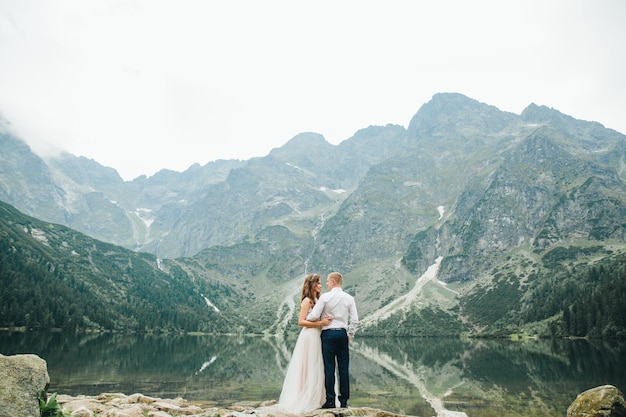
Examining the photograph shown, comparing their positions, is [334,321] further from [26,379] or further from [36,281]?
[36,281]

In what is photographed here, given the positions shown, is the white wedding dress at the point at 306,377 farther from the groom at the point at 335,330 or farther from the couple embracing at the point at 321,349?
the groom at the point at 335,330

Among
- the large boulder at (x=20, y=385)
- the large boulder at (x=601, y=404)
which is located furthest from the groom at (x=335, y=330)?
the large boulder at (x=601, y=404)

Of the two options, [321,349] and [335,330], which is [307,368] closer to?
[321,349]

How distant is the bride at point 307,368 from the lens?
15.8 metres

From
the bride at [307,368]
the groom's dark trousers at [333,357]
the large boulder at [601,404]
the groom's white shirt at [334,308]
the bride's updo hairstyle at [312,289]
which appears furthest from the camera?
the large boulder at [601,404]

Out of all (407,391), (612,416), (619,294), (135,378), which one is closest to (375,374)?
(407,391)

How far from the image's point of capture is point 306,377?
16.1m

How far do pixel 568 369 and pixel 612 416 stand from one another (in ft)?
156

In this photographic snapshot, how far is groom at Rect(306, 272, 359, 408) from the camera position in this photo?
49.9 feet

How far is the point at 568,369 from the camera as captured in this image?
183 ft

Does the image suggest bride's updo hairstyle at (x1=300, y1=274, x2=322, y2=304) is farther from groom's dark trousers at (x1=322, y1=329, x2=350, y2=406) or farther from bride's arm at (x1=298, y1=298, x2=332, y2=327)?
groom's dark trousers at (x1=322, y1=329, x2=350, y2=406)

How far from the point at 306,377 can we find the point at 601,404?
11817mm

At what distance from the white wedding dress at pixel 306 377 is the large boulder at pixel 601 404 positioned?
10.8 m

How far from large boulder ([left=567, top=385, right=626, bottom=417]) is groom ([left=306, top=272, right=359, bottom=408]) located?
9.98 m
